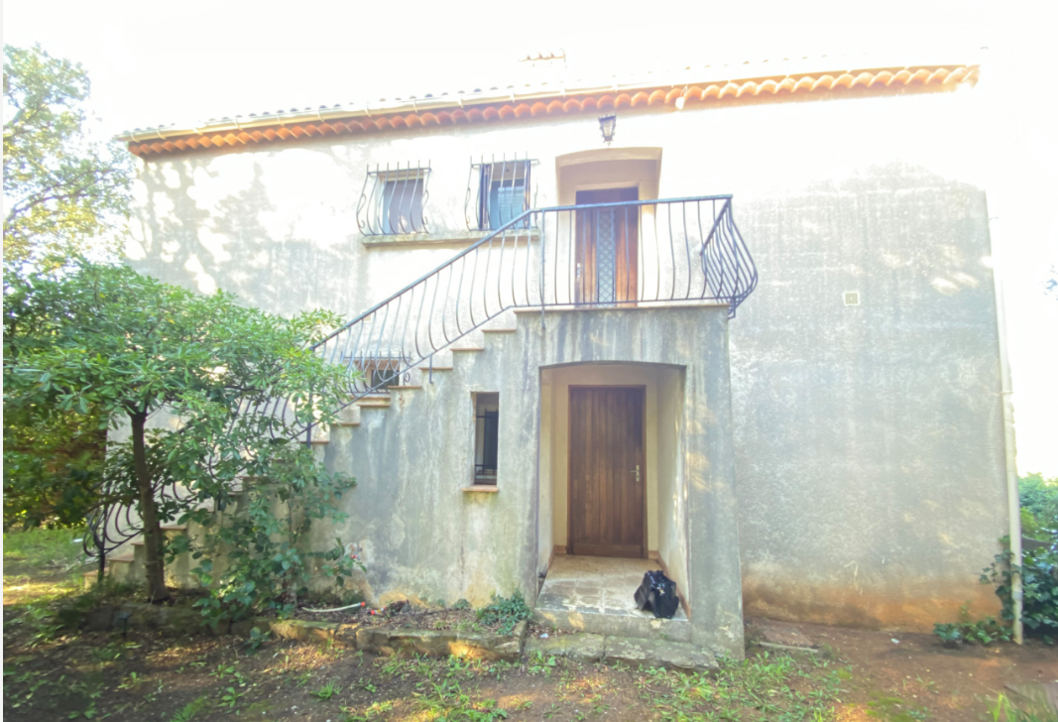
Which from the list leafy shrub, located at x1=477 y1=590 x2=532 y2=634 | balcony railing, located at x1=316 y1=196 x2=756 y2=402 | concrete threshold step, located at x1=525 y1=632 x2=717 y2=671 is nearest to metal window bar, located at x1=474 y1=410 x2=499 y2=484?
balcony railing, located at x1=316 y1=196 x2=756 y2=402

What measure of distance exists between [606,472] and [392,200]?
176 inches

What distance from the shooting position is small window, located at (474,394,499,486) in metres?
4.98

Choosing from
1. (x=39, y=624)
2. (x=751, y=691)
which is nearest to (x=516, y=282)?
(x=751, y=691)

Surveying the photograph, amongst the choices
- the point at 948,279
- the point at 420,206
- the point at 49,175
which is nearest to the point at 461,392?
the point at 420,206

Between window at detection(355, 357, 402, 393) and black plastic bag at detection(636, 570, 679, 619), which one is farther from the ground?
window at detection(355, 357, 402, 393)

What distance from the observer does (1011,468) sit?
4676mm

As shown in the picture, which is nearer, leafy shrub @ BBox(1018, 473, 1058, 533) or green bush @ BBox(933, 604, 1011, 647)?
green bush @ BBox(933, 604, 1011, 647)

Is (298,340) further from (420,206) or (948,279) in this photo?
(948,279)

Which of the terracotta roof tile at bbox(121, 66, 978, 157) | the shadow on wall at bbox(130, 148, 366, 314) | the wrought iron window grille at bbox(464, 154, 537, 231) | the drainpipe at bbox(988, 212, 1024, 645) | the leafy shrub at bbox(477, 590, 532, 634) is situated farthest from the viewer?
the shadow on wall at bbox(130, 148, 366, 314)

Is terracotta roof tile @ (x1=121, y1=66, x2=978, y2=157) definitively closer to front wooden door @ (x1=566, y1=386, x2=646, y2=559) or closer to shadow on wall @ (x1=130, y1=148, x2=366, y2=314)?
shadow on wall @ (x1=130, y1=148, x2=366, y2=314)

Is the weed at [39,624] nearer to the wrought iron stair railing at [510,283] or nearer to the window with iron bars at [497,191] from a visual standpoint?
the wrought iron stair railing at [510,283]

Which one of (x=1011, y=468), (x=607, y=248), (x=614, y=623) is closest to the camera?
(x=614, y=623)

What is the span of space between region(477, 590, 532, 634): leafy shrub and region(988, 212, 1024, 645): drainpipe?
4587 mm

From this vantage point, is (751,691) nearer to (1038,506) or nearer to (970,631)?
(970,631)
